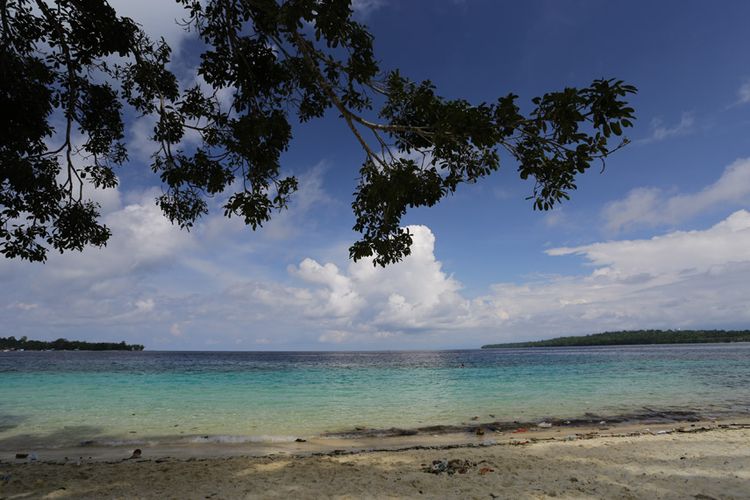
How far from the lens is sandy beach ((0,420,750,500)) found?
6.63m

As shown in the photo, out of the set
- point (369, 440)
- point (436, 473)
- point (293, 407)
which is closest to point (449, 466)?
point (436, 473)

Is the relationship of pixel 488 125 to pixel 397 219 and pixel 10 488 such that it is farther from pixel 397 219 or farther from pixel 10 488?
pixel 10 488

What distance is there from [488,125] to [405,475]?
6.26 m

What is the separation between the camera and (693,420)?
14305 mm

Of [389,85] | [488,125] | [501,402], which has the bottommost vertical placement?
[501,402]

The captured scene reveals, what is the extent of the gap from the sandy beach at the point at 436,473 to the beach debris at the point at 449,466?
1.5 inches

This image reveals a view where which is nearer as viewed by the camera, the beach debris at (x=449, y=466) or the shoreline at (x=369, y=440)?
the beach debris at (x=449, y=466)

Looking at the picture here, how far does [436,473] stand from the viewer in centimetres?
761

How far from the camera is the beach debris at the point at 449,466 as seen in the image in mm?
7695

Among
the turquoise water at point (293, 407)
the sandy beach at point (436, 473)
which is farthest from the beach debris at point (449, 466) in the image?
the turquoise water at point (293, 407)

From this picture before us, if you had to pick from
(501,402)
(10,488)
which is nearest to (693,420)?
(501,402)

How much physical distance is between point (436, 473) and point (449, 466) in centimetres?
52

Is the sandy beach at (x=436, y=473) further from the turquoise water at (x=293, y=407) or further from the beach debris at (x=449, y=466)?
the turquoise water at (x=293, y=407)

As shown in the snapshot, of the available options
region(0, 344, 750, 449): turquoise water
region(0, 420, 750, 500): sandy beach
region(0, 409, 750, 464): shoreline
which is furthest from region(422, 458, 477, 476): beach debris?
region(0, 344, 750, 449): turquoise water
